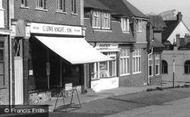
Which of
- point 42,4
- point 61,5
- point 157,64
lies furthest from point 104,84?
point 157,64

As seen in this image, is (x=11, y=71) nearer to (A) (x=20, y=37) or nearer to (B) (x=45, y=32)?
(A) (x=20, y=37)

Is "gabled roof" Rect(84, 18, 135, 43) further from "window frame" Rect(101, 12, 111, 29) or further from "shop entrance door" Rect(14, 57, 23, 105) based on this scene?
"shop entrance door" Rect(14, 57, 23, 105)

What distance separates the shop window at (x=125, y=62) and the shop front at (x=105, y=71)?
4.57 ft

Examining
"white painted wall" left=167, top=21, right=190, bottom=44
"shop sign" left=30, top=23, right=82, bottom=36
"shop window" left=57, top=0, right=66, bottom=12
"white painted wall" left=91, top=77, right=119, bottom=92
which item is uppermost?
"white painted wall" left=167, top=21, right=190, bottom=44

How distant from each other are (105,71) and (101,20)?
4.03m

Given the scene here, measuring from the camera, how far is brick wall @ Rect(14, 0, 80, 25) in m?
25.6

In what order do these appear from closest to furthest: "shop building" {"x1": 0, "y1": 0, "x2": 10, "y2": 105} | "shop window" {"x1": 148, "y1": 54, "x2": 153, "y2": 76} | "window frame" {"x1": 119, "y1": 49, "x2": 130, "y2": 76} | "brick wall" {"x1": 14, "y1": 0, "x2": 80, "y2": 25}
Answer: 1. "shop building" {"x1": 0, "y1": 0, "x2": 10, "y2": 105}
2. "brick wall" {"x1": 14, "y1": 0, "x2": 80, "y2": 25}
3. "window frame" {"x1": 119, "y1": 49, "x2": 130, "y2": 76}
4. "shop window" {"x1": 148, "y1": 54, "x2": 153, "y2": 76}

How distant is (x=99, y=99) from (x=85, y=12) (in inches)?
321

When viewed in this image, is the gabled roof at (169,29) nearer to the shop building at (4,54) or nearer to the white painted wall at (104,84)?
the white painted wall at (104,84)

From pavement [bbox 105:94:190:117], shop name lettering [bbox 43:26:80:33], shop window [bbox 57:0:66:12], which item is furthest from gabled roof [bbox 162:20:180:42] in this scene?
pavement [bbox 105:94:190:117]

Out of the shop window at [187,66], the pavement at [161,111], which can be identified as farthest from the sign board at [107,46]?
→ the shop window at [187,66]

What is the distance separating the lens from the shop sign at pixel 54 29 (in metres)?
26.8

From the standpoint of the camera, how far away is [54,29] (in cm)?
2881

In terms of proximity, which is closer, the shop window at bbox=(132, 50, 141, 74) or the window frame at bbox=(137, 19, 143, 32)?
the shop window at bbox=(132, 50, 141, 74)
